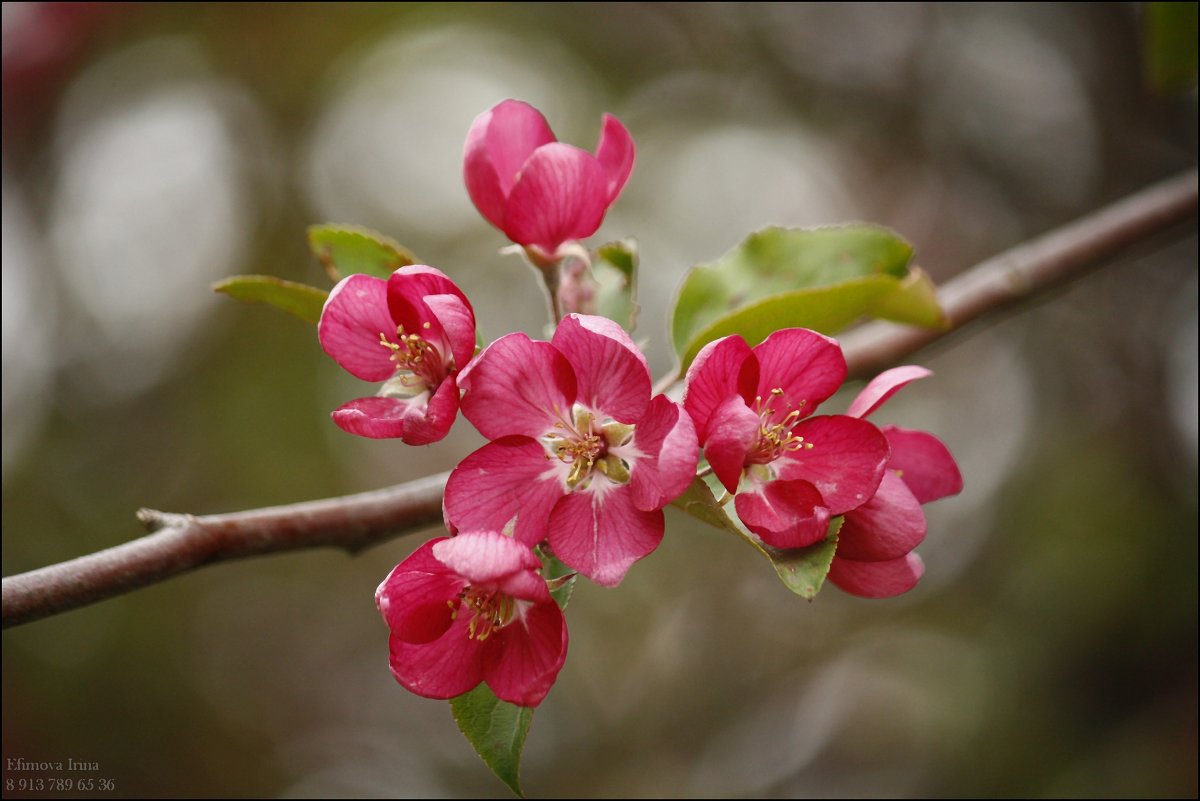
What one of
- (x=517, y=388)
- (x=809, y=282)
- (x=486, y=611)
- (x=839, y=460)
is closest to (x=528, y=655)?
(x=486, y=611)

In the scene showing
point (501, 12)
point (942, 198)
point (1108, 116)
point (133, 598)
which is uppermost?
point (501, 12)

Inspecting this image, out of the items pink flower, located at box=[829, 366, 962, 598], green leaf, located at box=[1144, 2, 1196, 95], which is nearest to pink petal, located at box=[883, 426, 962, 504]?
pink flower, located at box=[829, 366, 962, 598]

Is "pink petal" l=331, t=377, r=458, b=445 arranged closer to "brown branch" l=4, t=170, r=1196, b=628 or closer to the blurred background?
"brown branch" l=4, t=170, r=1196, b=628

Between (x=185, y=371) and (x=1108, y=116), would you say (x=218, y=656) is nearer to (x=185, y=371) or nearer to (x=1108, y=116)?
(x=185, y=371)

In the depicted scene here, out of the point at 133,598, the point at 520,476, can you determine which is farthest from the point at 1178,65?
the point at 133,598

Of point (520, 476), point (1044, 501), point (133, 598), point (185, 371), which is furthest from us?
point (185, 371)

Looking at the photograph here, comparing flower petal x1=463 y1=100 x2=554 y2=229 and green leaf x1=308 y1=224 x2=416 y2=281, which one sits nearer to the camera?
flower petal x1=463 y1=100 x2=554 y2=229

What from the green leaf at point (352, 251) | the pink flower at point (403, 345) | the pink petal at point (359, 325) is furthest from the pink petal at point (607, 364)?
the green leaf at point (352, 251)
